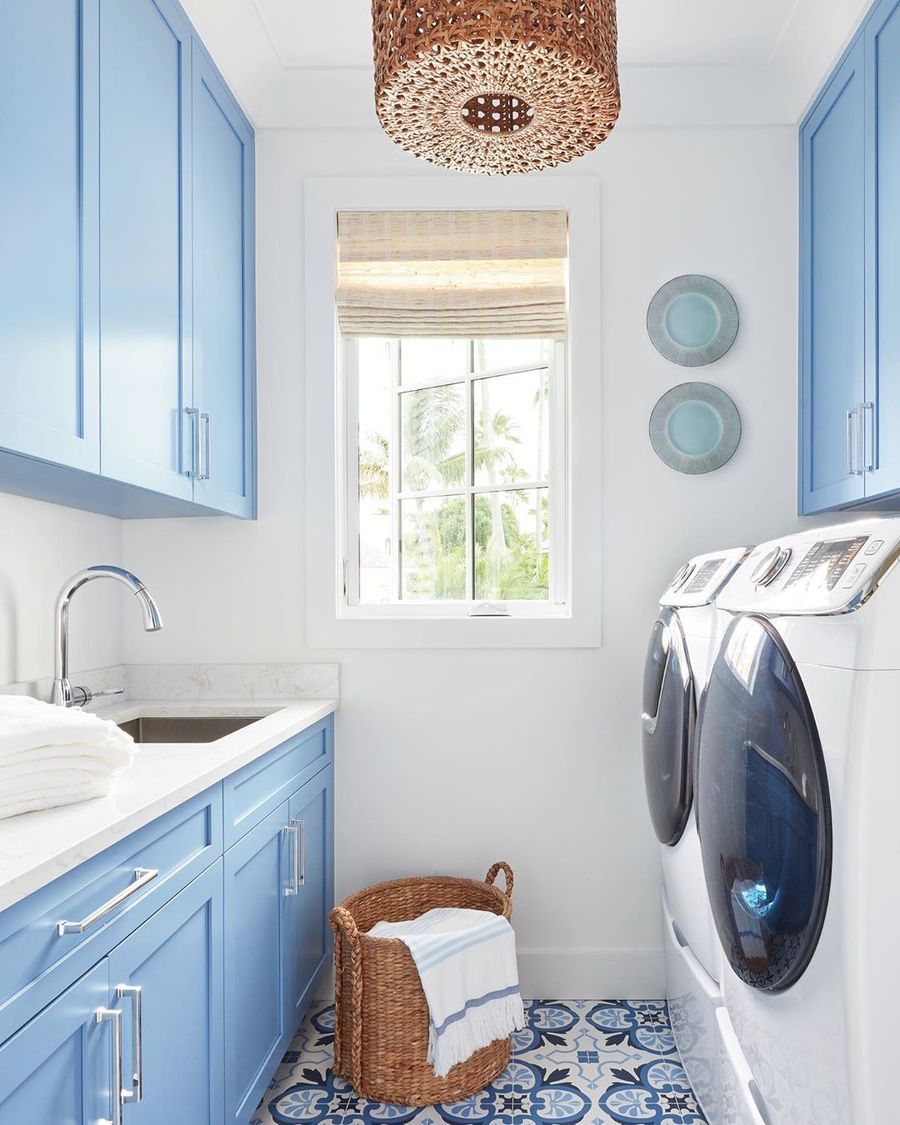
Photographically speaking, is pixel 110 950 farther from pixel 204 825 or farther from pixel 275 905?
pixel 275 905

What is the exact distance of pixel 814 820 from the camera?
1129mm

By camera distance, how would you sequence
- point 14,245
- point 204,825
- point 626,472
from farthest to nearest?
point 626,472 → point 204,825 → point 14,245

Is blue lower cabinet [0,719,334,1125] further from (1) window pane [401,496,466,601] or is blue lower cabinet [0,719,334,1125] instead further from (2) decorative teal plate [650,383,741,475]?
(2) decorative teal plate [650,383,741,475]

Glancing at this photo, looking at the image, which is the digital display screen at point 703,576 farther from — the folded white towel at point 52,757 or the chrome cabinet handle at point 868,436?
the folded white towel at point 52,757

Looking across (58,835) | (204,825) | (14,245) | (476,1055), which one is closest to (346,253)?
(14,245)

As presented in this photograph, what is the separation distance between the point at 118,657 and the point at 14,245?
4.72 ft

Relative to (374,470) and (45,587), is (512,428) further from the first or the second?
(45,587)

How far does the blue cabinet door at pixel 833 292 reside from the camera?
6.57 feet

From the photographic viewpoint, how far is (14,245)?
1.26 metres

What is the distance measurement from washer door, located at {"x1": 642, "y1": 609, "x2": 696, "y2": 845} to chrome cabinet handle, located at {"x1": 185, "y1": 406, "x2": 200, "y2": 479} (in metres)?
1.14

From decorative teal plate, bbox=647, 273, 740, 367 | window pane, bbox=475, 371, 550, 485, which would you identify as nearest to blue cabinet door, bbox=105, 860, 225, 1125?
window pane, bbox=475, 371, 550, 485

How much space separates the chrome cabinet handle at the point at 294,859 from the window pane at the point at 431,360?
4.39ft

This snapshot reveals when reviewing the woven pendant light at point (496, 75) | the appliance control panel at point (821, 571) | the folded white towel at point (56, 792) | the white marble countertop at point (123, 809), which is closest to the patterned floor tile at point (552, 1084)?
the white marble countertop at point (123, 809)

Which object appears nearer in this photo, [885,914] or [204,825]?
[885,914]
